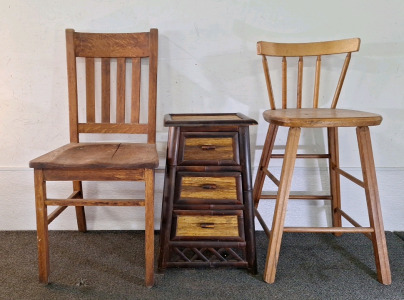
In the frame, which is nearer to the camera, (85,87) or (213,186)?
(213,186)

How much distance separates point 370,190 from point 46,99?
5.13ft

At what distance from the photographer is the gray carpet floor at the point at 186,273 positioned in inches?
49.2

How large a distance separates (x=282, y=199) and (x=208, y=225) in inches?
12.4

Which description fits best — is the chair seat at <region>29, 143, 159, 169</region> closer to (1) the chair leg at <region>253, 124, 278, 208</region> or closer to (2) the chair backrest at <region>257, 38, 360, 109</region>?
(1) the chair leg at <region>253, 124, 278, 208</region>

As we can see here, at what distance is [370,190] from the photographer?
4.28 ft

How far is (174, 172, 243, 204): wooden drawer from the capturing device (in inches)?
52.4

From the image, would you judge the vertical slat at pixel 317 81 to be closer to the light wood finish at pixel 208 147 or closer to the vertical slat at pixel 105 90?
the light wood finish at pixel 208 147

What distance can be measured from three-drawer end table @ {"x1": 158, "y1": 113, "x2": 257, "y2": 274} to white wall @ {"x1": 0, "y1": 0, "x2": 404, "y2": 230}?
1.43 ft

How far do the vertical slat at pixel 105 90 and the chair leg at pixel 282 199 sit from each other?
85cm

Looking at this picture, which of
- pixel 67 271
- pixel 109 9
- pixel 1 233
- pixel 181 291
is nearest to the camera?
pixel 181 291

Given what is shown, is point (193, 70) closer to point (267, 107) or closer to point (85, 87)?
point (267, 107)

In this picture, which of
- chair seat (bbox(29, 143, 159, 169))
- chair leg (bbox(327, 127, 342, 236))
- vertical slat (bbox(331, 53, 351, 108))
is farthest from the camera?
chair leg (bbox(327, 127, 342, 236))

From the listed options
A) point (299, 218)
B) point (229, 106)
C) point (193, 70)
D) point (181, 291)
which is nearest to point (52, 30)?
point (193, 70)

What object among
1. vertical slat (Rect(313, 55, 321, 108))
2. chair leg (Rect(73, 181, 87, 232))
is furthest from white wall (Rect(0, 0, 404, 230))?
vertical slat (Rect(313, 55, 321, 108))
